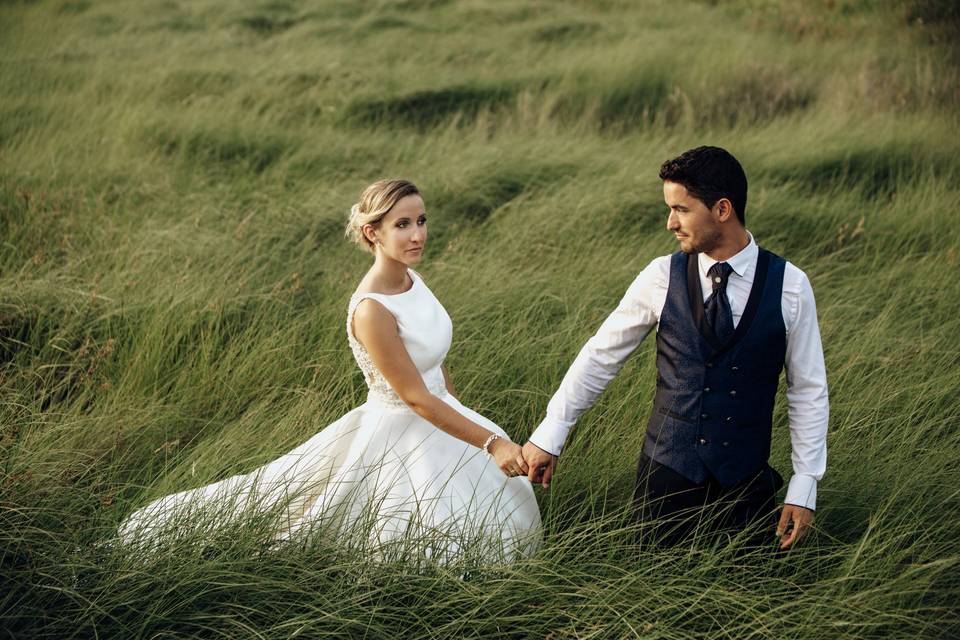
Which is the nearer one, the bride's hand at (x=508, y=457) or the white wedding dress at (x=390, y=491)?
the white wedding dress at (x=390, y=491)

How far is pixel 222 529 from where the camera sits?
2760 millimetres

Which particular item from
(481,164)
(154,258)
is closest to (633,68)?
(481,164)

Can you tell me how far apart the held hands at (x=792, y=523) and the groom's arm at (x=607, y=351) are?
72 centimetres

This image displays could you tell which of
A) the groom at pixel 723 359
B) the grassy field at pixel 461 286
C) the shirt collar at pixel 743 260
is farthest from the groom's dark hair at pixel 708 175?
the grassy field at pixel 461 286

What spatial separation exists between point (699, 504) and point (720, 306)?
0.68 metres

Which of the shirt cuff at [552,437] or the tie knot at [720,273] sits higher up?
the tie knot at [720,273]

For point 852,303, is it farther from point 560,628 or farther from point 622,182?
point 560,628

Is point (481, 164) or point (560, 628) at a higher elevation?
point (481, 164)

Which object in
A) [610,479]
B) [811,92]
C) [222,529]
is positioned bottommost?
[610,479]

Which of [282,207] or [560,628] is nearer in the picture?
[560,628]

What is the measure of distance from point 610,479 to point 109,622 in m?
1.90

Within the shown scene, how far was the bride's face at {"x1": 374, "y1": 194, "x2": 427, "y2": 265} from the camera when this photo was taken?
325cm

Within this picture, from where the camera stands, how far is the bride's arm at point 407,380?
321 centimetres

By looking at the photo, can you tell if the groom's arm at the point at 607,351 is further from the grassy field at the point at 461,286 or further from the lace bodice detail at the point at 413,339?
the lace bodice detail at the point at 413,339
